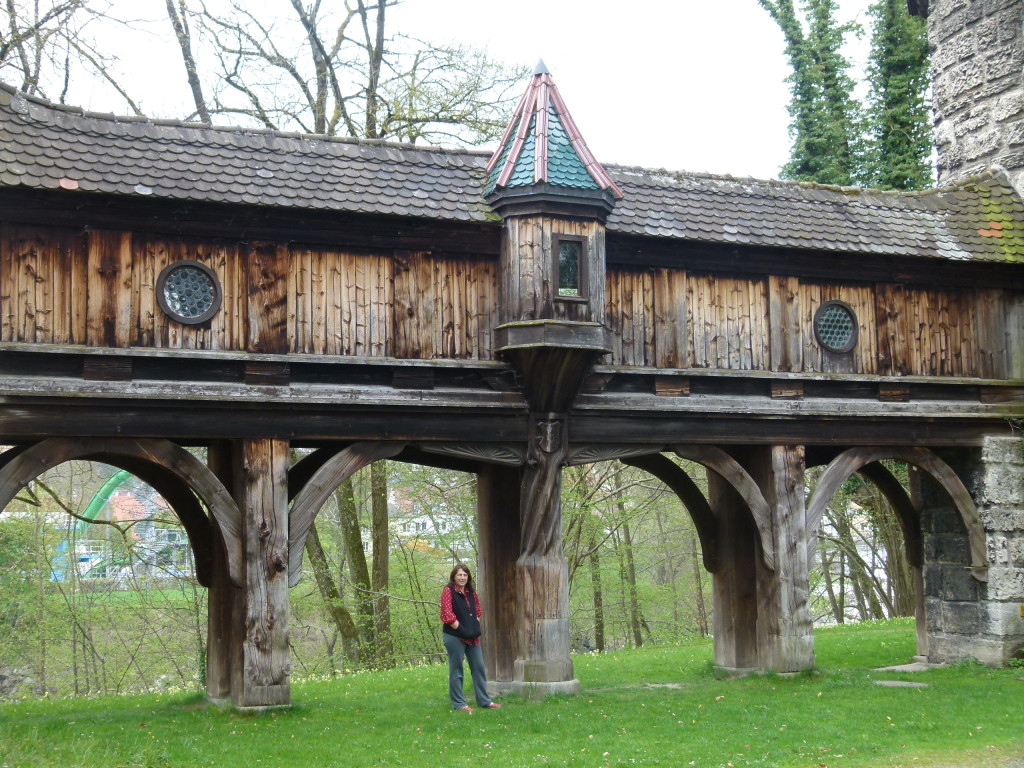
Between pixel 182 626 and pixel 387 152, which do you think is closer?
pixel 387 152

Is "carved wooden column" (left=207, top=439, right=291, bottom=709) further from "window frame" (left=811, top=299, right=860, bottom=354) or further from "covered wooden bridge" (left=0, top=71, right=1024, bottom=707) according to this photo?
"window frame" (left=811, top=299, right=860, bottom=354)

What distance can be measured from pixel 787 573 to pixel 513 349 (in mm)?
4583

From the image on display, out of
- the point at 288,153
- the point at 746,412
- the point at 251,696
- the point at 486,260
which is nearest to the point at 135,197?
the point at 288,153

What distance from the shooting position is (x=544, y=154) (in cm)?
1244

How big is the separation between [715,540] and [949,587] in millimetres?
3264

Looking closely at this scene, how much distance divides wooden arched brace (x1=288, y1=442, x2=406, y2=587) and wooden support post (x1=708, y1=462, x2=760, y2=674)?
540 cm

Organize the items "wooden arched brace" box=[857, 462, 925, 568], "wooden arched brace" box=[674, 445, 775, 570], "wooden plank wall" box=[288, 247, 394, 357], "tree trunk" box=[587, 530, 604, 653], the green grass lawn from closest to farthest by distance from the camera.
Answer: the green grass lawn
"wooden plank wall" box=[288, 247, 394, 357]
"wooden arched brace" box=[674, 445, 775, 570]
"wooden arched brace" box=[857, 462, 925, 568]
"tree trunk" box=[587, 530, 604, 653]

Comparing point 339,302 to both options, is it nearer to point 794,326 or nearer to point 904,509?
point 794,326

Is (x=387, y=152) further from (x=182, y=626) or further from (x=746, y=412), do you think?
(x=182, y=626)

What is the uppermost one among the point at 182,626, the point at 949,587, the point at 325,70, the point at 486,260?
the point at 325,70

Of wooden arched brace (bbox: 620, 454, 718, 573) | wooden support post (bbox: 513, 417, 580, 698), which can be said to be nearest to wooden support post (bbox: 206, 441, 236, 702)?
wooden support post (bbox: 513, 417, 580, 698)

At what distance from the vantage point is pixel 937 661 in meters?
15.5

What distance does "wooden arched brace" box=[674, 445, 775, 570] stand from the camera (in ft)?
44.5

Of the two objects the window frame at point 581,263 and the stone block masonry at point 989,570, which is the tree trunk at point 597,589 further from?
the window frame at point 581,263
